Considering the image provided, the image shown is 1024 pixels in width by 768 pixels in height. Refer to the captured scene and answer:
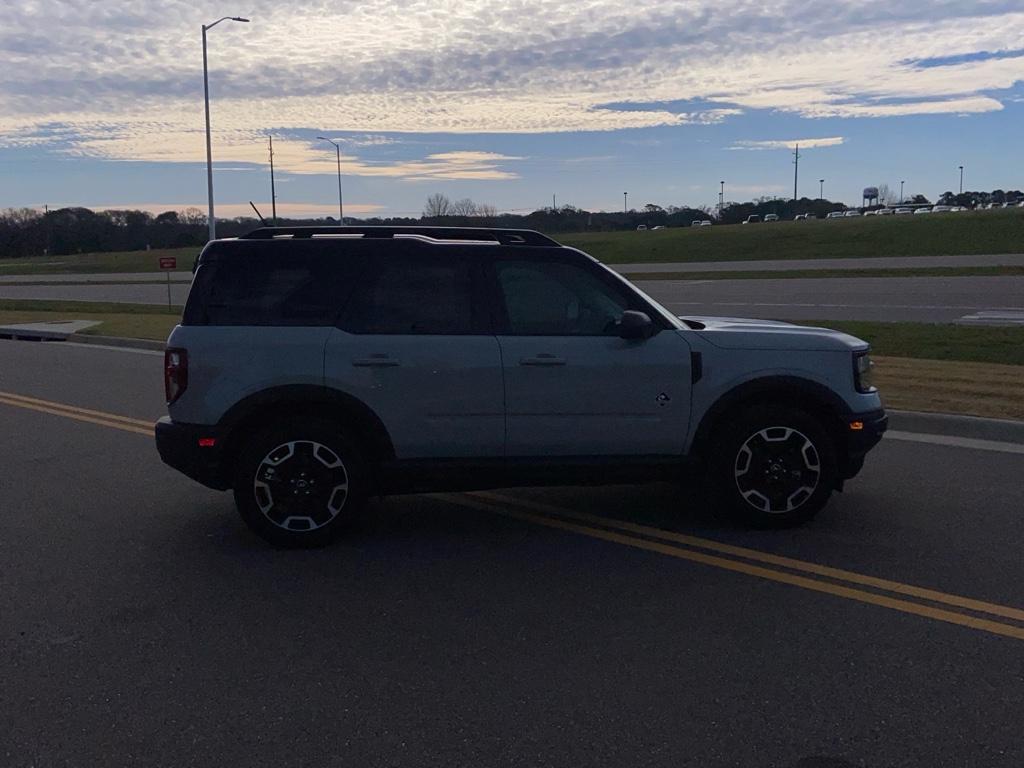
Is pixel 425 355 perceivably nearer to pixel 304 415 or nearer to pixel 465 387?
pixel 465 387

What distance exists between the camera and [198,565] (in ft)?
19.5

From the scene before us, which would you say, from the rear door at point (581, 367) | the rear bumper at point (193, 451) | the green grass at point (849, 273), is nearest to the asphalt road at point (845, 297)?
the green grass at point (849, 273)

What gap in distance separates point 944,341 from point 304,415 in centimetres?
1106

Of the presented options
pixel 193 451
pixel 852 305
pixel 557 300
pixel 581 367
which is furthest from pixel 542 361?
pixel 852 305

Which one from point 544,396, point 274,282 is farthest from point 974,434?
point 274,282

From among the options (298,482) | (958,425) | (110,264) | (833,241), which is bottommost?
(958,425)

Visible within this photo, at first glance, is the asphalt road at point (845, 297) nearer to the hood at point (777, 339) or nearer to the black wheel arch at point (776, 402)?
the hood at point (777, 339)

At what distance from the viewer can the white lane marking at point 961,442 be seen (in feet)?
27.7

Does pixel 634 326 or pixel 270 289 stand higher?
pixel 270 289

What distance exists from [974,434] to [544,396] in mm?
4856

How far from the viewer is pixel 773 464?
6.23m

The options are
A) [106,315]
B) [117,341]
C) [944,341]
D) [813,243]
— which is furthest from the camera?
[813,243]

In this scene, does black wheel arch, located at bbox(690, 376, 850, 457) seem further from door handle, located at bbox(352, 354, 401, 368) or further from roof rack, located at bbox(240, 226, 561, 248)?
door handle, located at bbox(352, 354, 401, 368)

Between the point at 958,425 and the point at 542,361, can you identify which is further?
the point at 958,425
